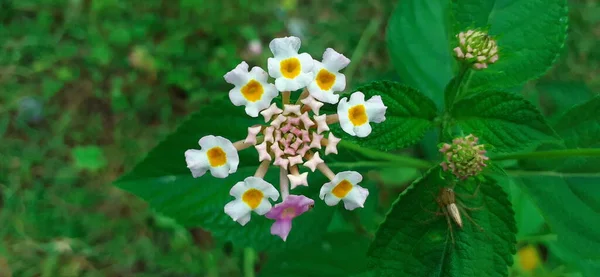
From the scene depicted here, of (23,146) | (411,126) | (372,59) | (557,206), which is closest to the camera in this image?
(411,126)

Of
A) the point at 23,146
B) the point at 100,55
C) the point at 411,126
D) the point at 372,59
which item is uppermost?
the point at 100,55

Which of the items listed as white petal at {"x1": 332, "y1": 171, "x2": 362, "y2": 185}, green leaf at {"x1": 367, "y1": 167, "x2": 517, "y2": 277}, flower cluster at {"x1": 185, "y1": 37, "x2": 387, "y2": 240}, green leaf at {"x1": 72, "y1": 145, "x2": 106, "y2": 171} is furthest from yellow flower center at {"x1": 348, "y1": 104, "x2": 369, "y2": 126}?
green leaf at {"x1": 72, "y1": 145, "x2": 106, "y2": 171}

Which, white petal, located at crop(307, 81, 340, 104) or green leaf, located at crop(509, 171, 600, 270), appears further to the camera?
green leaf, located at crop(509, 171, 600, 270)

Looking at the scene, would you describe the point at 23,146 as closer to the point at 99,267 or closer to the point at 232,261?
the point at 99,267

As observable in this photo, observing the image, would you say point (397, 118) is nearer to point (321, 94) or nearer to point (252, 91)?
point (321, 94)

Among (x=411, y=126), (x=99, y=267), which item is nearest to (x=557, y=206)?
(x=411, y=126)

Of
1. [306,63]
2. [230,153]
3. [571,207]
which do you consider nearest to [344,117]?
[306,63]

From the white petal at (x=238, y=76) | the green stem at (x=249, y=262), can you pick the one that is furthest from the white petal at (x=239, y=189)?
the green stem at (x=249, y=262)

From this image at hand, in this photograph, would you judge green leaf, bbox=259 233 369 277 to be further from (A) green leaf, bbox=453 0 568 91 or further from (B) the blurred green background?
(B) the blurred green background
